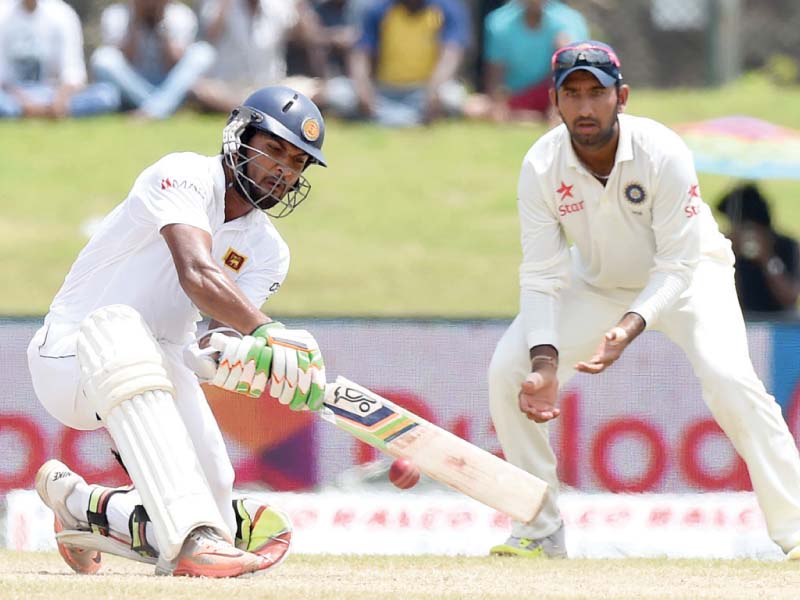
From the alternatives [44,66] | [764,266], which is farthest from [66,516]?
[44,66]

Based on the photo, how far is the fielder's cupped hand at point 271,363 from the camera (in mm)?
5117

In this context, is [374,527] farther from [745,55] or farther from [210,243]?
[745,55]

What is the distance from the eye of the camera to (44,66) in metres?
14.1

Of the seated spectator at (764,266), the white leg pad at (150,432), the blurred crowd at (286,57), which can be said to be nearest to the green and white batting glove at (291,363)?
the white leg pad at (150,432)

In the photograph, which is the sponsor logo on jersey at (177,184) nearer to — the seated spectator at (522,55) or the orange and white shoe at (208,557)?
the orange and white shoe at (208,557)

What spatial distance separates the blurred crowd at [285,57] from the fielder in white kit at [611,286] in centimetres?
742

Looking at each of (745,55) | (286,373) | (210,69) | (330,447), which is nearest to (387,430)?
(286,373)

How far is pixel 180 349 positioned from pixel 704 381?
6.73 feet

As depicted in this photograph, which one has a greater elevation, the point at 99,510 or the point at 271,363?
the point at 271,363

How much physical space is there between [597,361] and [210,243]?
5.40ft

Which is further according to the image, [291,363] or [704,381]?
[704,381]

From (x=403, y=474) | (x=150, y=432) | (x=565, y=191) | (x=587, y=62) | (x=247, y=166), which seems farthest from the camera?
(x=565, y=191)

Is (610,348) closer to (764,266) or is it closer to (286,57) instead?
(764,266)

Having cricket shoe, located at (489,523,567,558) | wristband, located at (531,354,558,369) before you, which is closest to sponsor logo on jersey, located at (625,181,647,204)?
wristband, located at (531,354,558,369)
